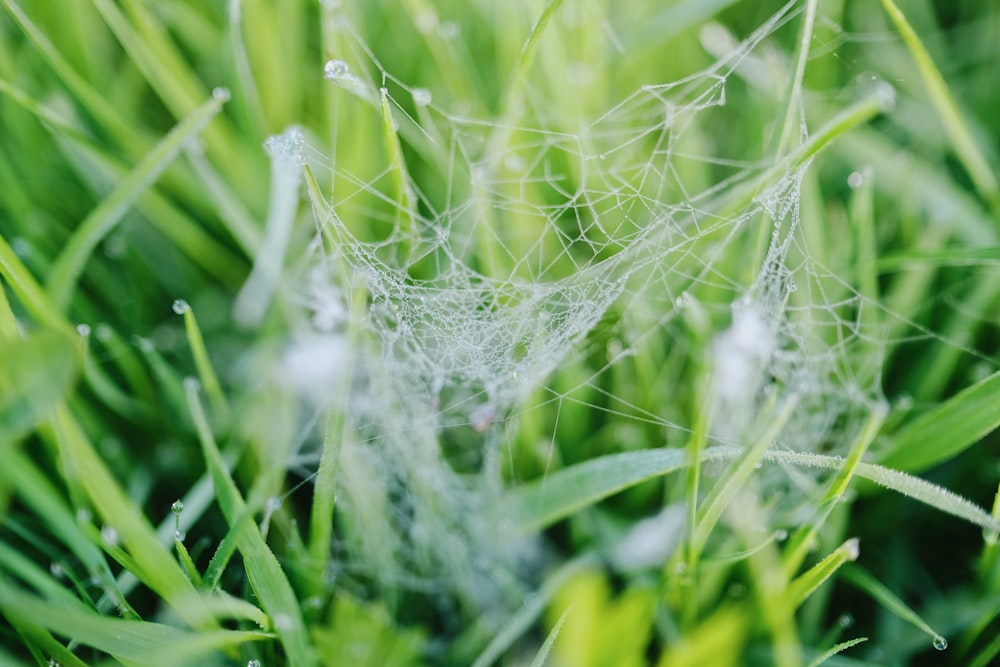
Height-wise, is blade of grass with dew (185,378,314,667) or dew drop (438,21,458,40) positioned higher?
dew drop (438,21,458,40)

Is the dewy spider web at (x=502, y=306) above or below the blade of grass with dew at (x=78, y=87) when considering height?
below

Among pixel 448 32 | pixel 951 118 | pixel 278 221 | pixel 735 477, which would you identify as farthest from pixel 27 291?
pixel 951 118

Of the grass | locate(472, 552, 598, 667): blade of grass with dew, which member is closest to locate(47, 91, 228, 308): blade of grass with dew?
the grass

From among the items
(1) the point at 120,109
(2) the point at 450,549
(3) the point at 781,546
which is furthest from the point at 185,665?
(1) the point at 120,109

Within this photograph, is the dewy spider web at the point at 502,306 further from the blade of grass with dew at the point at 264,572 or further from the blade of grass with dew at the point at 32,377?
the blade of grass with dew at the point at 32,377

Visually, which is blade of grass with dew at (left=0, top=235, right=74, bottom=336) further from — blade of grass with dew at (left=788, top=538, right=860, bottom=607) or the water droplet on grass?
blade of grass with dew at (left=788, top=538, right=860, bottom=607)

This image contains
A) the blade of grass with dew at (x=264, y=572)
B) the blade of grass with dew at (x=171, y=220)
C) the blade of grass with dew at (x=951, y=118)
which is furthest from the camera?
the blade of grass with dew at (x=171, y=220)

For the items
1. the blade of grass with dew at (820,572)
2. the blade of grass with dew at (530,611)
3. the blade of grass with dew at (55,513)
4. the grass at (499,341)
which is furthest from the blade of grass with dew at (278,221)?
the blade of grass with dew at (820,572)

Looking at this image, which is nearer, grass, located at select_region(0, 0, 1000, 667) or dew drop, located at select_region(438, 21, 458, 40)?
grass, located at select_region(0, 0, 1000, 667)
